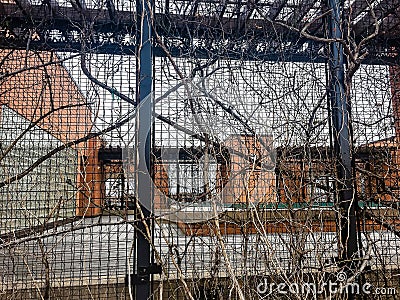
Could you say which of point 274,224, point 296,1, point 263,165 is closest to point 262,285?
point 274,224

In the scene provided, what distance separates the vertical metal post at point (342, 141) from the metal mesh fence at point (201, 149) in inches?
0.5

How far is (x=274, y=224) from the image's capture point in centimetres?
268

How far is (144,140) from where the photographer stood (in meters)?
2.43

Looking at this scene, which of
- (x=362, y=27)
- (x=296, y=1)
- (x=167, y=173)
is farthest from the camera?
(x=362, y=27)

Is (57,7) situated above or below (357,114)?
above

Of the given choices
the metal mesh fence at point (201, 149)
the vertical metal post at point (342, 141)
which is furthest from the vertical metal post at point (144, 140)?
the vertical metal post at point (342, 141)

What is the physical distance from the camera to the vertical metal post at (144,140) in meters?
2.30

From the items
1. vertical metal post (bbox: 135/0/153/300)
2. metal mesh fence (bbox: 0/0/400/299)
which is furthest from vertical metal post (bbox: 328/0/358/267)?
vertical metal post (bbox: 135/0/153/300)

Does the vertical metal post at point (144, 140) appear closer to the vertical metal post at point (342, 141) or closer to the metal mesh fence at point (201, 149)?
the metal mesh fence at point (201, 149)

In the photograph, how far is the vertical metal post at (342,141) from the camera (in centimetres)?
248

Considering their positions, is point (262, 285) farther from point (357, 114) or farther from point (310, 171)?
point (357, 114)

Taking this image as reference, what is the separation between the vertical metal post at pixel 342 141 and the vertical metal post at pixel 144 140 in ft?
4.15

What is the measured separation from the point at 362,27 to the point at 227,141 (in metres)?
1.77

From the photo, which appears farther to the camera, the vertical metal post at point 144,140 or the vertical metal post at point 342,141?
the vertical metal post at point 342,141
